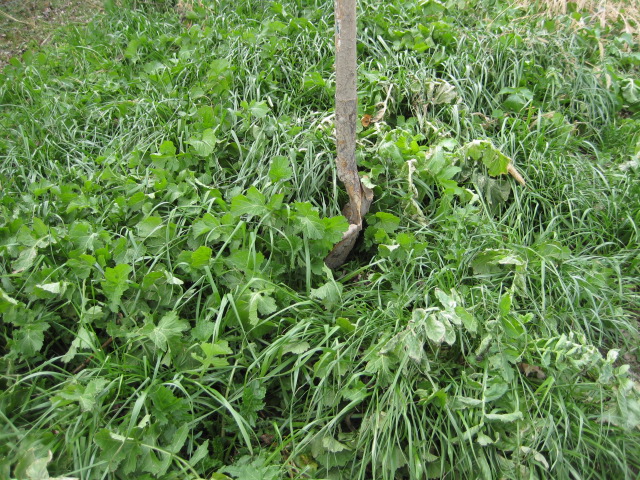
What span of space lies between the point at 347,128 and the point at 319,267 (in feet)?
2.18

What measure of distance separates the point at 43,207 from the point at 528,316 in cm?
241

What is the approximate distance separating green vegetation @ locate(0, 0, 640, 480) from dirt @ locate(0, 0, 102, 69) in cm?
103

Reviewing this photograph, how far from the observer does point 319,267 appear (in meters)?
2.27

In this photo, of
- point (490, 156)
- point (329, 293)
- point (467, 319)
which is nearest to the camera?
point (467, 319)

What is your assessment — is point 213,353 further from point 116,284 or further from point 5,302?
point 5,302

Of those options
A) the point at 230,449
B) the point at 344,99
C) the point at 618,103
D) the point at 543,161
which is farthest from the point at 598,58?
the point at 230,449

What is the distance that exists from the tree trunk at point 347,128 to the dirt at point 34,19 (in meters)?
3.34

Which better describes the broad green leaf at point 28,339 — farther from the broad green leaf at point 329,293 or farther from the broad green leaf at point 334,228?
the broad green leaf at point 334,228

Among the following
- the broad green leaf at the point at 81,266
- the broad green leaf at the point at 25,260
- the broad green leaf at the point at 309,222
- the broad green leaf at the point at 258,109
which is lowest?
the broad green leaf at the point at 309,222

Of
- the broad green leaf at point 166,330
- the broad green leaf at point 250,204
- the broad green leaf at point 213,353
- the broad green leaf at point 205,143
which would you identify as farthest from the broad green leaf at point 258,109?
the broad green leaf at point 213,353

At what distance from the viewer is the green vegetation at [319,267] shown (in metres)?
1.81

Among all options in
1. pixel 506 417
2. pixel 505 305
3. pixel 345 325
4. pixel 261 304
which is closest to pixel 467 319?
pixel 505 305

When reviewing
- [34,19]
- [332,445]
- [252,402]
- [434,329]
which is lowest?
[332,445]

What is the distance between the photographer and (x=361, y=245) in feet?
8.38
